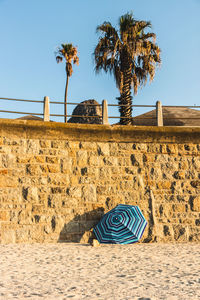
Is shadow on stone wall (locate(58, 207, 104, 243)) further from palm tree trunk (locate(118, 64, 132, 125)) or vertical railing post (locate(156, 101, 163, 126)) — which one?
palm tree trunk (locate(118, 64, 132, 125))

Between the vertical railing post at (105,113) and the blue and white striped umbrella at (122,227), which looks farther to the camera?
the vertical railing post at (105,113)

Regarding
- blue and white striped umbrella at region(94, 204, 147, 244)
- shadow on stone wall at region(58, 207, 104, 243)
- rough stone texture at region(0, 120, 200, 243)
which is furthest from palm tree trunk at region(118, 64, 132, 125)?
blue and white striped umbrella at region(94, 204, 147, 244)

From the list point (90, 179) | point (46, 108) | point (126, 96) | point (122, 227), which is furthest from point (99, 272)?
point (126, 96)

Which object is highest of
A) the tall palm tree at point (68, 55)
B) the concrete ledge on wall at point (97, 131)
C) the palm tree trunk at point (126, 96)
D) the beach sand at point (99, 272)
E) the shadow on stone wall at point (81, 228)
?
the tall palm tree at point (68, 55)

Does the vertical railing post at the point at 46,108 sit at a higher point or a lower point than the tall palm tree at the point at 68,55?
lower

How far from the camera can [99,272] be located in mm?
5617

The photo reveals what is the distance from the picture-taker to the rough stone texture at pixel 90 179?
8.74m

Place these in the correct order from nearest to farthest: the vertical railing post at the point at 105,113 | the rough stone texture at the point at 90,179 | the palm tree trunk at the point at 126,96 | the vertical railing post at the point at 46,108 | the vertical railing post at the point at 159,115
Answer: the rough stone texture at the point at 90,179 < the vertical railing post at the point at 46,108 < the vertical railing post at the point at 105,113 < the vertical railing post at the point at 159,115 < the palm tree trunk at the point at 126,96

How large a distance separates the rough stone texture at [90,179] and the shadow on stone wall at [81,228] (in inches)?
1.1

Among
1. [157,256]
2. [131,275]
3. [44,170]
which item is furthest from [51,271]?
[44,170]

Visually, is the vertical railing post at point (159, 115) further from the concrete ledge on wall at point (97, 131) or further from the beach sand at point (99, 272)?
the beach sand at point (99, 272)

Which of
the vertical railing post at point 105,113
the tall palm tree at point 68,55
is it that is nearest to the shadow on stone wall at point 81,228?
the vertical railing post at point 105,113

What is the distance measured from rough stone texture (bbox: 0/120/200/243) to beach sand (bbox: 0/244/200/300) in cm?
79

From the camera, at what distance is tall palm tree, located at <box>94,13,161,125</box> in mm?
16281
